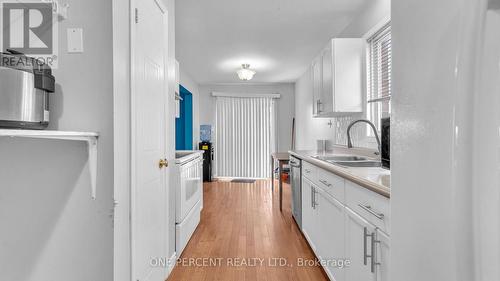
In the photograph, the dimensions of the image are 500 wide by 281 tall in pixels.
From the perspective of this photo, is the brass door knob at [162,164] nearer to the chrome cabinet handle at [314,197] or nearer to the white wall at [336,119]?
the chrome cabinet handle at [314,197]

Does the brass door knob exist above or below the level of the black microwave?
below

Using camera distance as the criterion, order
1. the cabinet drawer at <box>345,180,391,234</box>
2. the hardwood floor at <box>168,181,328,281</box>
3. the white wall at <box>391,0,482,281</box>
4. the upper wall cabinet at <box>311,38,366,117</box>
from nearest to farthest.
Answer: the white wall at <box>391,0,482,281</box>
the cabinet drawer at <box>345,180,391,234</box>
the hardwood floor at <box>168,181,328,281</box>
the upper wall cabinet at <box>311,38,366,117</box>

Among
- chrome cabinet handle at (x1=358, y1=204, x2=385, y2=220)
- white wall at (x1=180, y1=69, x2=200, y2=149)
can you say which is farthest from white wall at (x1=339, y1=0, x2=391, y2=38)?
white wall at (x1=180, y1=69, x2=200, y2=149)

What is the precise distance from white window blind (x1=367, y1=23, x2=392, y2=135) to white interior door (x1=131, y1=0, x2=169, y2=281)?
6.46ft

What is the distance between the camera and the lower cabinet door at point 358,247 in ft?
4.01

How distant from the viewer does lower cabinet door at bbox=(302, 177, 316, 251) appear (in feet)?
7.68

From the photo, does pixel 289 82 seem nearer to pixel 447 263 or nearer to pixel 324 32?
pixel 324 32

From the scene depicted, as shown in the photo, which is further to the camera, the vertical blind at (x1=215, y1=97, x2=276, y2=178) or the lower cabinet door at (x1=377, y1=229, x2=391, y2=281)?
the vertical blind at (x1=215, y1=97, x2=276, y2=178)

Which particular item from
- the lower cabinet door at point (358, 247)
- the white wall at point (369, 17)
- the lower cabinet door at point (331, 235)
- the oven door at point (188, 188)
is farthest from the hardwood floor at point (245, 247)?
the white wall at point (369, 17)

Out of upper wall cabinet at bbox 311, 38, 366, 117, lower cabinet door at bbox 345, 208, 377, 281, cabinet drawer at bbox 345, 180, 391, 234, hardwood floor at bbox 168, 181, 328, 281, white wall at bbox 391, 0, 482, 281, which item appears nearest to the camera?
white wall at bbox 391, 0, 482, 281

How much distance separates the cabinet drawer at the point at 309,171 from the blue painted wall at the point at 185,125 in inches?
147

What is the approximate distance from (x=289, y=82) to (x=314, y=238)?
196 inches

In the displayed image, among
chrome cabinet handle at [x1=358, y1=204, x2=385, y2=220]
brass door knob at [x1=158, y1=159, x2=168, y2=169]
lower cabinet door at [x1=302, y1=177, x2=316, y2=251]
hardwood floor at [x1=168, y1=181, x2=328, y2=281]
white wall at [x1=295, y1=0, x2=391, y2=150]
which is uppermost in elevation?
white wall at [x1=295, y1=0, x2=391, y2=150]

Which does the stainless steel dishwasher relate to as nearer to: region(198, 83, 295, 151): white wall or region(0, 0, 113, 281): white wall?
region(0, 0, 113, 281): white wall
